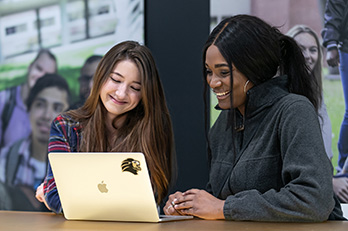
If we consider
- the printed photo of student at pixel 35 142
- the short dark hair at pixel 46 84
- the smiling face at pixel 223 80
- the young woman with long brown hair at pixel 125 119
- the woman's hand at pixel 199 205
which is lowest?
the printed photo of student at pixel 35 142

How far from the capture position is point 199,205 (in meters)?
1.85

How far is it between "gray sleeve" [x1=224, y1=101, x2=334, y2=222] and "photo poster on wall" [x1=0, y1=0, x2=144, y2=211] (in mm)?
1968

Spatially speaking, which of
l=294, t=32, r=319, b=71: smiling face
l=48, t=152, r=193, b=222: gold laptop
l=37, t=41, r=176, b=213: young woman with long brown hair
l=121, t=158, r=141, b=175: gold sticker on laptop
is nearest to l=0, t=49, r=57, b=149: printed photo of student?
l=37, t=41, r=176, b=213: young woman with long brown hair

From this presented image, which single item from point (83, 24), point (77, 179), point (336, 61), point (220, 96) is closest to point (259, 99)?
point (220, 96)

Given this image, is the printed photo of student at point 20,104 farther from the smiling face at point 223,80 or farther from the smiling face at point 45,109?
the smiling face at point 223,80

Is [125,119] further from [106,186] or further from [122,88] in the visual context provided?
[106,186]

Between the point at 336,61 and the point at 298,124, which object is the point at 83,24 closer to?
the point at 336,61

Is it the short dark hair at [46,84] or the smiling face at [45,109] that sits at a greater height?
the short dark hair at [46,84]

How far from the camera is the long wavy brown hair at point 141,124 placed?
2258 millimetres

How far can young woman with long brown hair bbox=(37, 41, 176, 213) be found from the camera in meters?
2.24

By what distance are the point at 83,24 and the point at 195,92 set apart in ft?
2.78

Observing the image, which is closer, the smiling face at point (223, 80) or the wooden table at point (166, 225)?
the wooden table at point (166, 225)

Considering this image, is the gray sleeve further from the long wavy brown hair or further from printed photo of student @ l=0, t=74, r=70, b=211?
printed photo of student @ l=0, t=74, r=70, b=211

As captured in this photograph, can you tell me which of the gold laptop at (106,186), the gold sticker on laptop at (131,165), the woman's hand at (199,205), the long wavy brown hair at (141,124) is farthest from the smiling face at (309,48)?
the gold sticker on laptop at (131,165)
